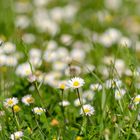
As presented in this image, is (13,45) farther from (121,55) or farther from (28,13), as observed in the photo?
(28,13)

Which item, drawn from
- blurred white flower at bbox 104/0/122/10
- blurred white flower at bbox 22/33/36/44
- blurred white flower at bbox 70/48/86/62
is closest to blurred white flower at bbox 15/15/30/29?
blurred white flower at bbox 22/33/36/44

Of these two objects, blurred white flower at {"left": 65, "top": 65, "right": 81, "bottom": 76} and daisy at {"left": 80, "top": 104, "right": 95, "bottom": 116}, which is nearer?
daisy at {"left": 80, "top": 104, "right": 95, "bottom": 116}

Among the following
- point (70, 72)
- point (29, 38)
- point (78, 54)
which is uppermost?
point (70, 72)

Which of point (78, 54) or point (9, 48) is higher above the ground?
point (9, 48)

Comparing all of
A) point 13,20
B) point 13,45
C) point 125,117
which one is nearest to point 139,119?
point 125,117

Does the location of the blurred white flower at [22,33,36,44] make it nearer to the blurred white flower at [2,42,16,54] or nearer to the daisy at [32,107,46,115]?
the blurred white flower at [2,42,16,54]

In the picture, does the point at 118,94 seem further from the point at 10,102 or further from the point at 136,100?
the point at 10,102

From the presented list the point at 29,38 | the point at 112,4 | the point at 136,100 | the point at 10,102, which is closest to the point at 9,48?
the point at 29,38

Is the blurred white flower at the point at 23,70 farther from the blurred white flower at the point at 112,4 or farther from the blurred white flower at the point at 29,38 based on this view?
the blurred white flower at the point at 112,4

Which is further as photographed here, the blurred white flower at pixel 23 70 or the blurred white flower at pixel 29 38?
the blurred white flower at pixel 29 38

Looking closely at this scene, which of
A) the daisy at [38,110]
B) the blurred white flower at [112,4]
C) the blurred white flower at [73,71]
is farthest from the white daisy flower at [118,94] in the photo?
the blurred white flower at [112,4]
